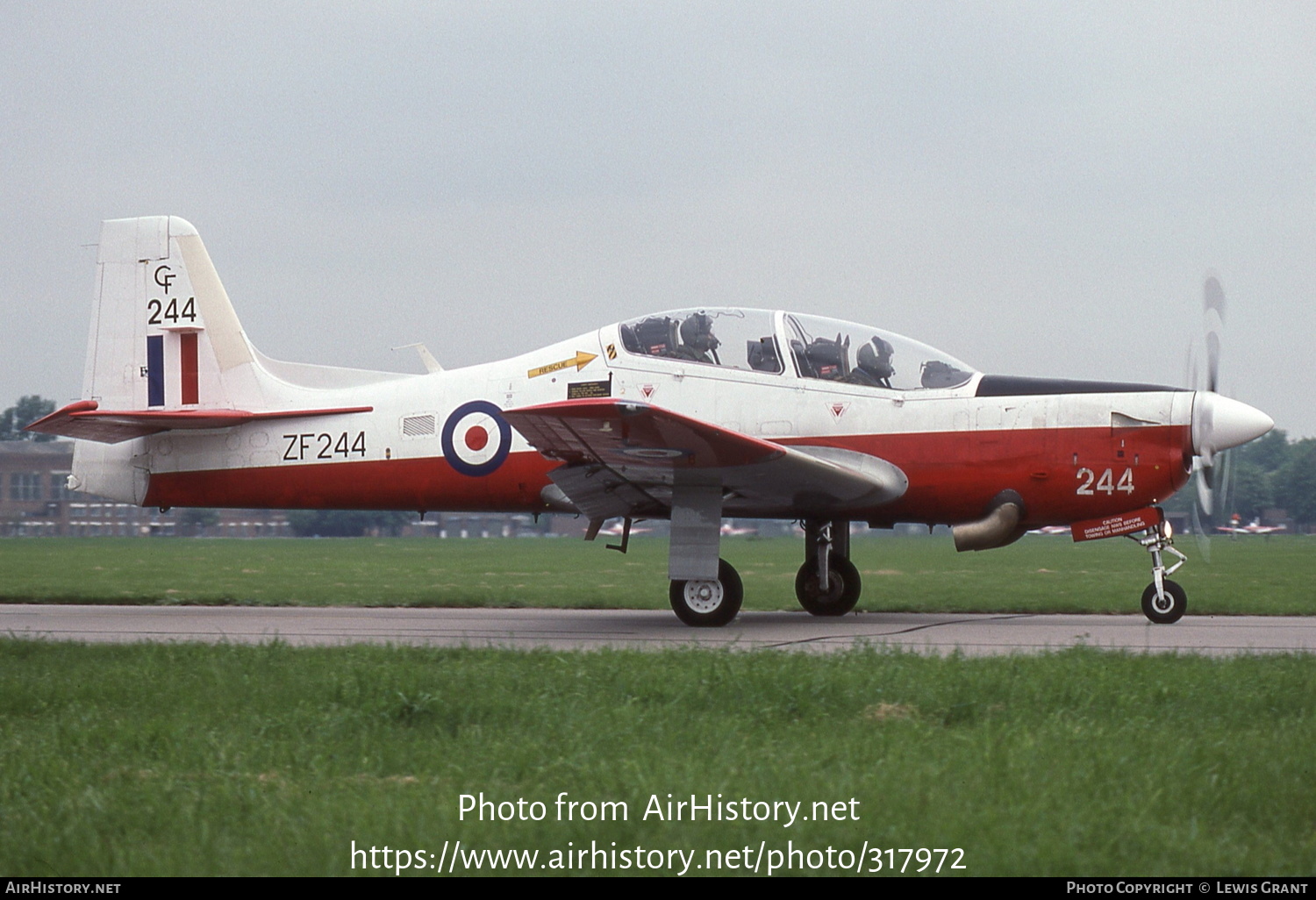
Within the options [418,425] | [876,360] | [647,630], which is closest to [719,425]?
[876,360]

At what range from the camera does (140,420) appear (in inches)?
513

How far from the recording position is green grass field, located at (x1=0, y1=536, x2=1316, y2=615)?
14.5 m

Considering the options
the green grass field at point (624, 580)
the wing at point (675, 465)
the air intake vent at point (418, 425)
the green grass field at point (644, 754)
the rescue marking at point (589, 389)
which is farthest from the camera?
the green grass field at point (624, 580)

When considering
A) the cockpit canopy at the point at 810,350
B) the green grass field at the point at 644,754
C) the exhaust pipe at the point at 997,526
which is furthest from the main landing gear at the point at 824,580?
the green grass field at the point at 644,754

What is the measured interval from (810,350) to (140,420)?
723 cm

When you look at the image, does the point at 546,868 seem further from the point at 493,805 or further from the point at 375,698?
the point at 375,698

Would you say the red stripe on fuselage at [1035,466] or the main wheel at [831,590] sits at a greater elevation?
the red stripe on fuselage at [1035,466]

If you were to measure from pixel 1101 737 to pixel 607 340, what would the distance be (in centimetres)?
779

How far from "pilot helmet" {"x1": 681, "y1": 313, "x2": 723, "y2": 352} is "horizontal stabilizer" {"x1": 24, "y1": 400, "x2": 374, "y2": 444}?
357 centimetres

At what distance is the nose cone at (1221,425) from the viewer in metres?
10.6

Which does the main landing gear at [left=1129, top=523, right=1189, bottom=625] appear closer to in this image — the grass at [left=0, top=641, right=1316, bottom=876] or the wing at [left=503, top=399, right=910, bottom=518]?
the wing at [left=503, top=399, right=910, bottom=518]

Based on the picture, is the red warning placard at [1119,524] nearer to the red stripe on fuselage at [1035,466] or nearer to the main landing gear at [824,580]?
the red stripe on fuselage at [1035,466]

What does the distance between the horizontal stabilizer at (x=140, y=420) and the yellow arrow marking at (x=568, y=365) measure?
1.94 meters
